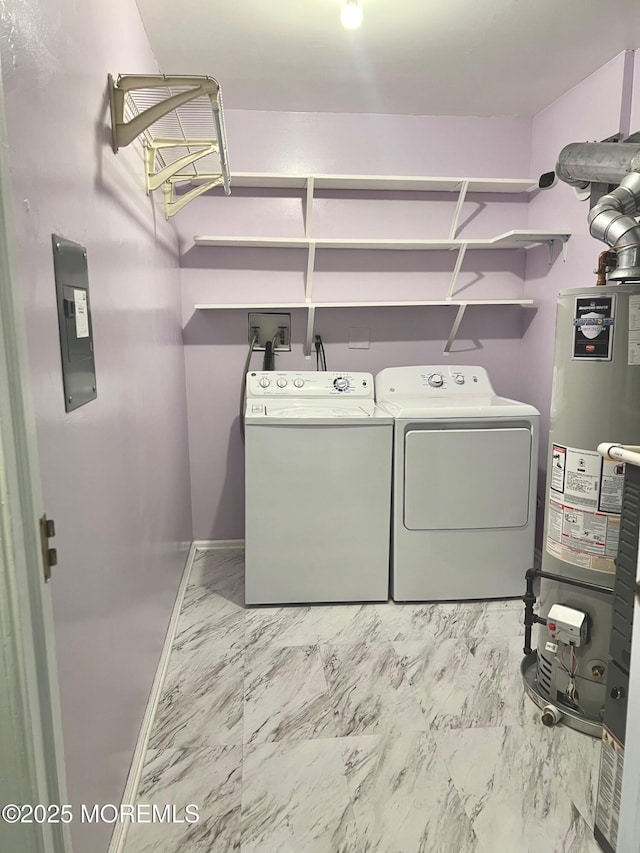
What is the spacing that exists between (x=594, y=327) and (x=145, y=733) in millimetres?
1925

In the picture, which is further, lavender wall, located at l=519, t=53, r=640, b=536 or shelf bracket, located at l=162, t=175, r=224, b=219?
lavender wall, located at l=519, t=53, r=640, b=536

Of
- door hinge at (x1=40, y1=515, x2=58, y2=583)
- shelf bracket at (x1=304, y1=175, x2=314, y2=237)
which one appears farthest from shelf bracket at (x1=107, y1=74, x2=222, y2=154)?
shelf bracket at (x1=304, y1=175, x2=314, y2=237)

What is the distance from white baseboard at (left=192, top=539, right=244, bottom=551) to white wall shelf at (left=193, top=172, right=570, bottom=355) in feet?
3.95

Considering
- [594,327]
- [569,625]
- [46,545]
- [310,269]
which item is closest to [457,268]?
[310,269]

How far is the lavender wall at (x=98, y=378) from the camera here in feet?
3.27

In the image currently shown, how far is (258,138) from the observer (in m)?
3.07

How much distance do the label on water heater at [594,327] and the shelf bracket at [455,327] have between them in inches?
51.7

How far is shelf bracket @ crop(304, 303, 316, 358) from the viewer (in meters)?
3.11

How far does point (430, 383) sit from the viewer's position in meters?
3.16

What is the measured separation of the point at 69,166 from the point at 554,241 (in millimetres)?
2538

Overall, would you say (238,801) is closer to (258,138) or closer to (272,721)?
(272,721)

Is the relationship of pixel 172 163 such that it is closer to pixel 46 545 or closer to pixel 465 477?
pixel 46 545

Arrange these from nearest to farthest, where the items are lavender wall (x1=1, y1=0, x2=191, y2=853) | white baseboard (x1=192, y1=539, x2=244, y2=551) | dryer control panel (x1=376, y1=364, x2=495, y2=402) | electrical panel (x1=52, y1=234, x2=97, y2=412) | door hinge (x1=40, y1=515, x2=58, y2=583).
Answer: door hinge (x1=40, y1=515, x2=58, y2=583), lavender wall (x1=1, y1=0, x2=191, y2=853), electrical panel (x1=52, y1=234, x2=97, y2=412), dryer control panel (x1=376, y1=364, x2=495, y2=402), white baseboard (x1=192, y1=539, x2=244, y2=551)

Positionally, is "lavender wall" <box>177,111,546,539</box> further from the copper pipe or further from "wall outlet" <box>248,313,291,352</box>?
the copper pipe
